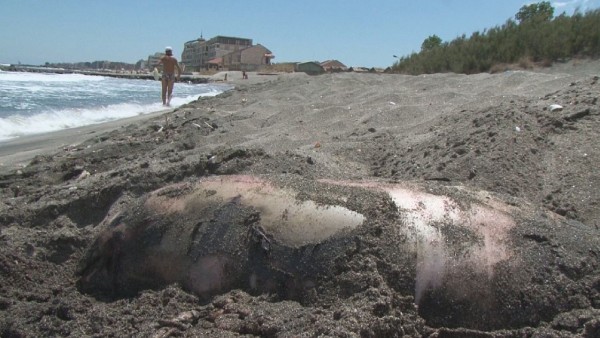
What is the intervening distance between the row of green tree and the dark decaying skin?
34.3 ft

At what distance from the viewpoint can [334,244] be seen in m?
2.13

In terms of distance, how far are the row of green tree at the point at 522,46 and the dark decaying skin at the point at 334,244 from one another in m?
10.5

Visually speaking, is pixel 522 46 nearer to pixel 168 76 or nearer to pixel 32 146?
pixel 168 76

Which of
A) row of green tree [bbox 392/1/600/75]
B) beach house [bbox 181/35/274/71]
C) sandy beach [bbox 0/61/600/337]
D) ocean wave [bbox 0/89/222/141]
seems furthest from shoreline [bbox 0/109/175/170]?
beach house [bbox 181/35/274/71]

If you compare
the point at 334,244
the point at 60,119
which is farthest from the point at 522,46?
the point at 334,244

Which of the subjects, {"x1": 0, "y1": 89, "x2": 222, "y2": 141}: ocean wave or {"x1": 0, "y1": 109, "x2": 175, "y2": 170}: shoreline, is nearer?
{"x1": 0, "y1": 109, "x2": 175, "y2": 170}: shoreline

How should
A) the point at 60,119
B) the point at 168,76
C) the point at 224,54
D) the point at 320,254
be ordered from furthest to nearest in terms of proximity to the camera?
the point at 224,54 → the point at 168,76 → the point at 60,119 → the point at 320,254

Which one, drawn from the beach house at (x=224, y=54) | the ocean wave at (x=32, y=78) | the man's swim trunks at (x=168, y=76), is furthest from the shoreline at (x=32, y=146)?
the beach house at (x=224, y=54)

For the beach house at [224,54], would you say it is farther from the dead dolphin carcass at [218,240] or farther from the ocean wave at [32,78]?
the dead dolphin carcass at [218,240]

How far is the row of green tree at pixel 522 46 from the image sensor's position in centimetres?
1154

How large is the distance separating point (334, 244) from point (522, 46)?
1238cm

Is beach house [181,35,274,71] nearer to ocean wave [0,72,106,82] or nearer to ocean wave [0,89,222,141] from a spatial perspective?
ocean wave [0,72,106,82]

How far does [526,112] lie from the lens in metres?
4.36

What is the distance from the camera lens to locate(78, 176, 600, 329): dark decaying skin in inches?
79.1
